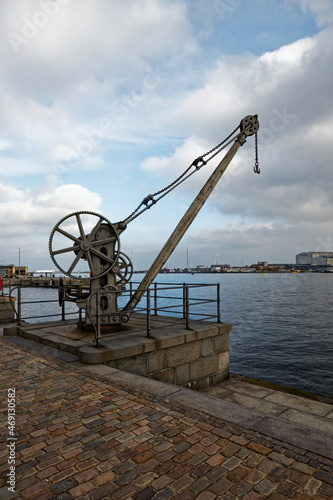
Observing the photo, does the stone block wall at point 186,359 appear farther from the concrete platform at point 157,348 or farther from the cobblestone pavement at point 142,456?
the cobblestone pavement at point 142,456

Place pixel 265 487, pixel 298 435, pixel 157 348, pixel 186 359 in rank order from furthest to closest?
pixel 186 359, pixel 157 348, pixel 298 435, pixel 265 487

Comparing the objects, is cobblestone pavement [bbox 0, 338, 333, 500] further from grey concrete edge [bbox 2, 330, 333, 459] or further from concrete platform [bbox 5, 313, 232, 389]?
concrete platform [bbox 5, 313, 232, 389]

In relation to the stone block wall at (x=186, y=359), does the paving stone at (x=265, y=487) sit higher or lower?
higher

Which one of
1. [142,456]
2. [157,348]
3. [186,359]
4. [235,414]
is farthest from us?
[186,359]

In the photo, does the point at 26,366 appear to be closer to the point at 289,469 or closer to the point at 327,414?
the point at 289,469

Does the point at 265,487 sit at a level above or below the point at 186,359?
above

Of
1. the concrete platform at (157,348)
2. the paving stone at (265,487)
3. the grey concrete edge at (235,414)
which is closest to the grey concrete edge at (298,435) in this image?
the grey concrete edge at (235,414)

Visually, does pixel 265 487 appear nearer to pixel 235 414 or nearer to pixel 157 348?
pixel 235 414

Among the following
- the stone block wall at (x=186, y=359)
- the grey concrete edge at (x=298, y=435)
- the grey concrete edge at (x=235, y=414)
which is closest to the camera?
the grey concrete edge at (x=298, y=435)

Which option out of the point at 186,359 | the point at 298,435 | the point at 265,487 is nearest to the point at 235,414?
the point at 298,435

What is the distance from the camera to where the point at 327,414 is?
6.77m

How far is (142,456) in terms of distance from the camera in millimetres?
3121

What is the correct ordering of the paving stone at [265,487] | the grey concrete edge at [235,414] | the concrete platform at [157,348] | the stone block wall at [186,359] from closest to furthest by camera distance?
1. the paving stone at [265,487]
2. the grey concrete edge at [235,414]
3. the concrete platform at [157,348]
4. the stone block wall at [186,359]

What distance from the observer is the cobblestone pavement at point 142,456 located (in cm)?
266
